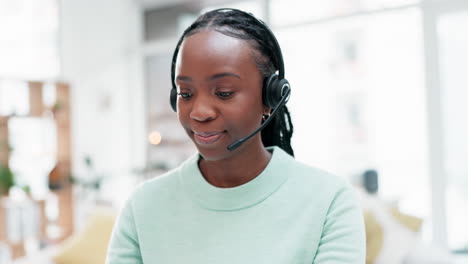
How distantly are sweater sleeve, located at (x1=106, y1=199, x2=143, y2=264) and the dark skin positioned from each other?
0.64 ft

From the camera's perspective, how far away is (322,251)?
2.05 feet

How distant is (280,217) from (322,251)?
0.08 metres

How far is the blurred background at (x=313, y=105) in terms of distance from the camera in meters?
3.13

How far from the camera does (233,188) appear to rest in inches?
26.2

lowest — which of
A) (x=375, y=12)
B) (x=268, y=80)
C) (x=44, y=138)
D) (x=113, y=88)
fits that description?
(x=44, y=138)

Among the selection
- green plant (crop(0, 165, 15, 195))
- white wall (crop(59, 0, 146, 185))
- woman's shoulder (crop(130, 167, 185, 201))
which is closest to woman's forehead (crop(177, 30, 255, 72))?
woman's shoulder (crop(130, 167, 185, 201))

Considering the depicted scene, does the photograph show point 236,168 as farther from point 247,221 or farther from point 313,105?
point 313,105

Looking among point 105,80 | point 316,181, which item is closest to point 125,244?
point 316,181

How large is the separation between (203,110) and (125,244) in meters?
0.28

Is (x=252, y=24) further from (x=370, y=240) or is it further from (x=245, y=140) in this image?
(x=370, y=240)

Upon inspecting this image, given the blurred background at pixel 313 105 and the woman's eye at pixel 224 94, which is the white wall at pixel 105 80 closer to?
the blurred background at pixel 313 105

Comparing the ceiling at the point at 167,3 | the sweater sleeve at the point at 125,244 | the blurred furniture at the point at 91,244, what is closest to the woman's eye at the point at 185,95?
the sweater sleeve at the point at 125,244

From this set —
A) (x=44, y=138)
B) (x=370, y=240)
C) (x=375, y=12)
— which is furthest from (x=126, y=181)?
(x=370, y=240)

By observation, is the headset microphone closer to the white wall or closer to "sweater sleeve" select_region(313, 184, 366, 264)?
"sweater sleeve" select_region(313, 184, 366, 264)
